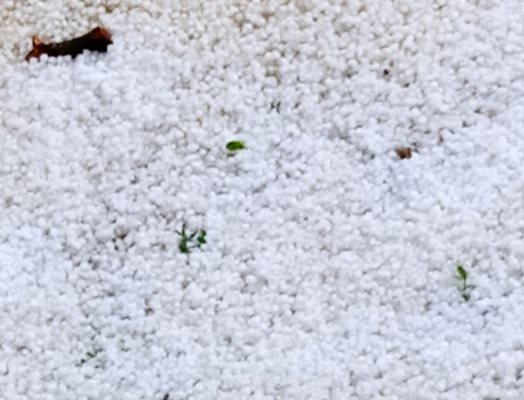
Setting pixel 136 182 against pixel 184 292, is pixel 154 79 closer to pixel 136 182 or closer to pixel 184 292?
pixel 136 182

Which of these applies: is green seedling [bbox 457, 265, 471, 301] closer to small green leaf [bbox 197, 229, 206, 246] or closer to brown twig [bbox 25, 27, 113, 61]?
small green leaf [bbox 197, 229, 206, 246]

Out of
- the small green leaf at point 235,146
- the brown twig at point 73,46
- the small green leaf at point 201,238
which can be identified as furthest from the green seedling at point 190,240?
the brown twig at point 73,46

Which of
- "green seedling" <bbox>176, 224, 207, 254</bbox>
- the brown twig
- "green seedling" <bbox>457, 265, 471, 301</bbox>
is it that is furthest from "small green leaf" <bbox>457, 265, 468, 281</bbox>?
the brown twig

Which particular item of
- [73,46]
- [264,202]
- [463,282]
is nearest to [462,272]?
[463,282]

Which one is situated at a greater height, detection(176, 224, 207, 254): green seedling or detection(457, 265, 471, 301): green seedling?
detection(457, 265, 471, 301): green seedling

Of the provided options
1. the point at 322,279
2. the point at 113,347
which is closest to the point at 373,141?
the point at 322,279

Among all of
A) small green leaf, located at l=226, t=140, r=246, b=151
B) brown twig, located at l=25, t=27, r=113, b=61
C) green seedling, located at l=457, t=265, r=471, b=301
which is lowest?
green seedling, located at l=457, t=265, r=471, b=301

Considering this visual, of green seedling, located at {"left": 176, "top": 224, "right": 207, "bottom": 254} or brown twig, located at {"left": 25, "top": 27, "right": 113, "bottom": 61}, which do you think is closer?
green seedling, located at {"left": 176, "top": 224, "right": 207, "bottom": 254}

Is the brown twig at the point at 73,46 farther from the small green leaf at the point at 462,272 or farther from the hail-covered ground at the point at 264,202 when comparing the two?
the small green leaf at the point at 462,272
